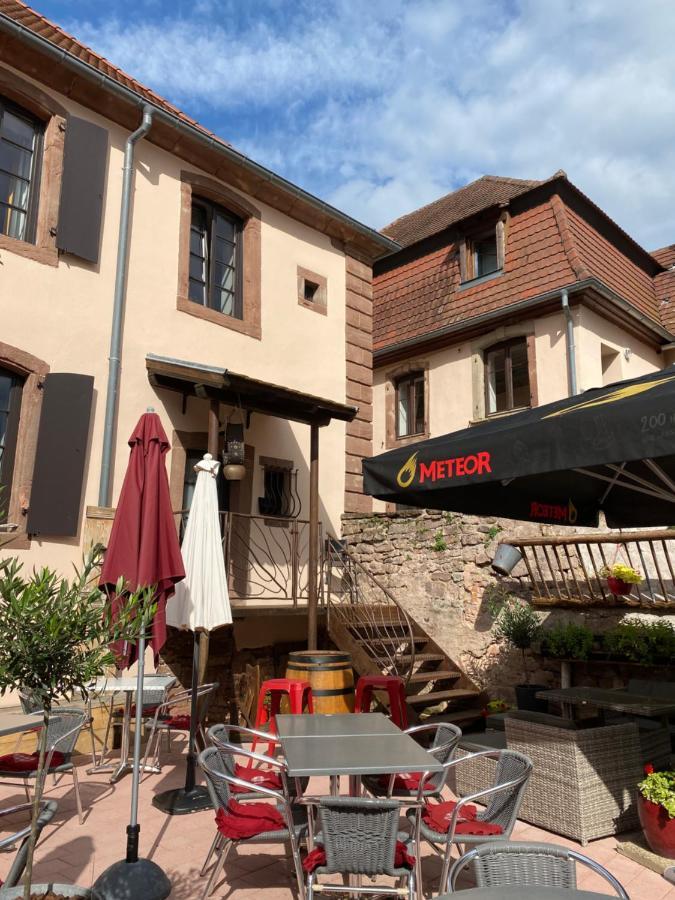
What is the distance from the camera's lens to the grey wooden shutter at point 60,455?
6734mm

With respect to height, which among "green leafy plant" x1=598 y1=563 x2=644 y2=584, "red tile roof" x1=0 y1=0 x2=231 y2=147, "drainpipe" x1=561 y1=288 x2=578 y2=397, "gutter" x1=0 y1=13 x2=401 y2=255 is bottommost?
"green leafy plant" x1=598 y1=563 x2=644 y2=584

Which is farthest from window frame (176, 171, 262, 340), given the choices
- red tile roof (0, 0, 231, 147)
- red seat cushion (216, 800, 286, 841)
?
red seat cushion (216, 800, 286, 841)

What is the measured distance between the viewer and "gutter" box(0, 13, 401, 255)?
7.07 metres

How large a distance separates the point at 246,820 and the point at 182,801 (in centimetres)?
179

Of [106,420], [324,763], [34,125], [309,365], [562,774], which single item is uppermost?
[34,125]

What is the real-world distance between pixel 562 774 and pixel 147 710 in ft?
12.3

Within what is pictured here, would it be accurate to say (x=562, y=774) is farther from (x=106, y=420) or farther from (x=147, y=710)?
(x=106, y=420)

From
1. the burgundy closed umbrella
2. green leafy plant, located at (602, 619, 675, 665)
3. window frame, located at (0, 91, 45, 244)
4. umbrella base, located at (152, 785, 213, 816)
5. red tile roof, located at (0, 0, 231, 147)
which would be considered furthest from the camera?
red tile roof, located at (0, 0, 231, 147)

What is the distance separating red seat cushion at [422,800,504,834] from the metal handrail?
296 cm

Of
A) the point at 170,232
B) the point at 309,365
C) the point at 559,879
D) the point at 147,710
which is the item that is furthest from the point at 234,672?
the point at 559,879

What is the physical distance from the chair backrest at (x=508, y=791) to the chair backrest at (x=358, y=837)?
0.71 meters

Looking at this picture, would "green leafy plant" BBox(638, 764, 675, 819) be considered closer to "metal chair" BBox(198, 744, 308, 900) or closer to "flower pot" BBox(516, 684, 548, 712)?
"metal chair" BBox(198, 744, 308, 900)

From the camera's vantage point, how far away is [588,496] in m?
5.77

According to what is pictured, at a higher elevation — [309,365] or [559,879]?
[309,365]
